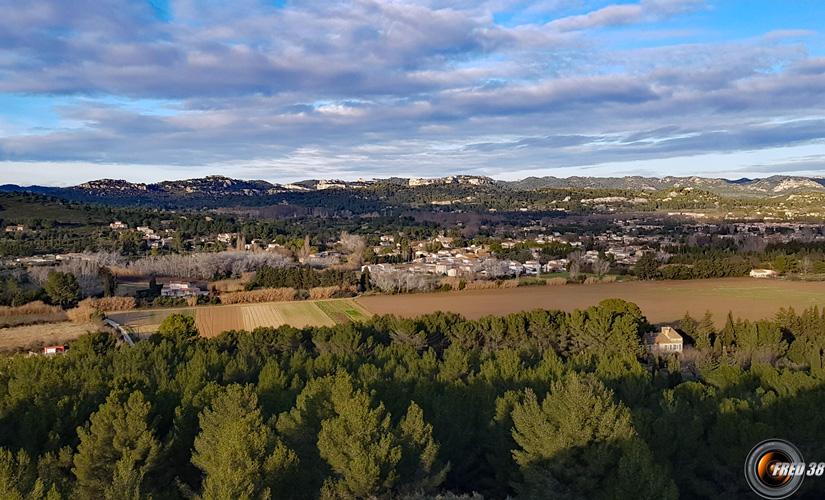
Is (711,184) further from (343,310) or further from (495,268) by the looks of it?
(343,310)

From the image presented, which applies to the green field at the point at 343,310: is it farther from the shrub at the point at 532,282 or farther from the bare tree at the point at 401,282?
the shrub at the point at 532,282

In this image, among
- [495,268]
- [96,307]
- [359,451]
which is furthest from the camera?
→ [495,268]

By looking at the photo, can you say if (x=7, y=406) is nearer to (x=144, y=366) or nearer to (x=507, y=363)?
(x=144, y=366)

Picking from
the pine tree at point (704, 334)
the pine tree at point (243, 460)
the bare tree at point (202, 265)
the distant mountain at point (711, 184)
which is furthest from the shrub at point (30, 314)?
the distant mountain at point (711, 184)

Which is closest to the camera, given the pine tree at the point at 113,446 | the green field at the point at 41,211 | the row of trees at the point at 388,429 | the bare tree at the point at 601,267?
the row of trees at the point at 388,429

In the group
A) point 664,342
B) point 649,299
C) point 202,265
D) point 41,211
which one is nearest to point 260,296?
point 202,265

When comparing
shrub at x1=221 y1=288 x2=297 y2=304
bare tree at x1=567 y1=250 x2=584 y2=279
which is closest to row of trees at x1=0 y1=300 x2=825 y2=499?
shrub at x1=221 y1=288 x2=297 y2=304
